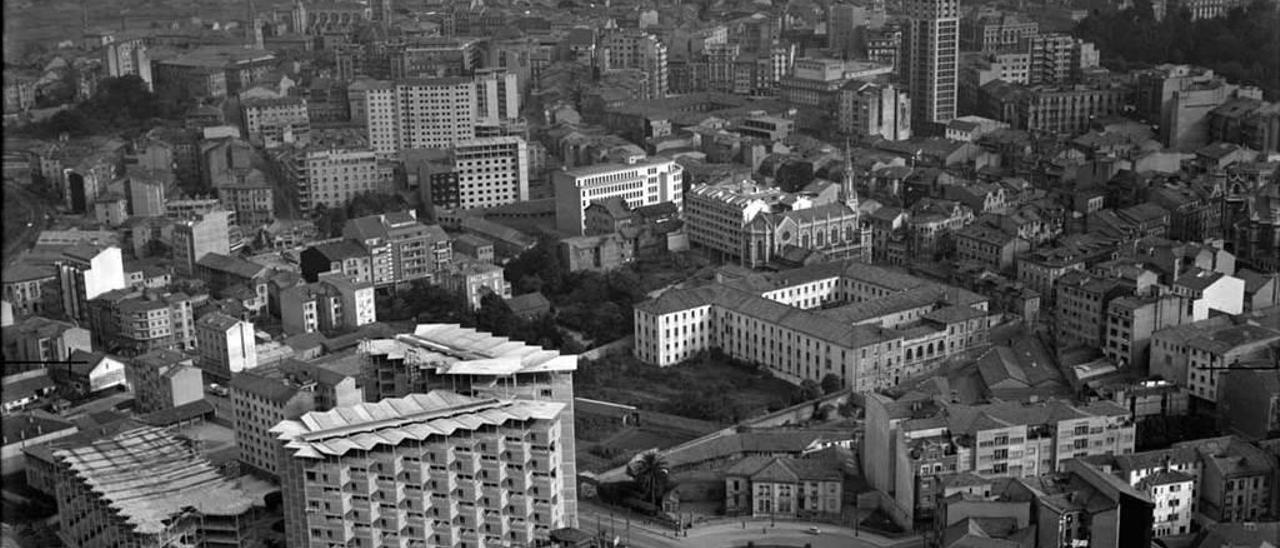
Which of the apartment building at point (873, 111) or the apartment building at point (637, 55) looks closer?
the apartment building at point (873, 111)

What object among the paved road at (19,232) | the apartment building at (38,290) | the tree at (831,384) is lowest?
the tree at (831,384)

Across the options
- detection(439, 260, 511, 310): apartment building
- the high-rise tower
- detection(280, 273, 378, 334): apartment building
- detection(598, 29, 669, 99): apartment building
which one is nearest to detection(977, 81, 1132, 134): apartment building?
the high-rise tower

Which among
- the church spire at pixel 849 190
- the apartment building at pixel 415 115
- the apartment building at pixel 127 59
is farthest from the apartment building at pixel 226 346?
the apartment building at pixel 415 115

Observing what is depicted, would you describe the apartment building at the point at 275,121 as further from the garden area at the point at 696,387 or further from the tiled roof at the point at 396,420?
the tiled roof at the point at 396,420

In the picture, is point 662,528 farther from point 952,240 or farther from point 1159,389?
point 952,240

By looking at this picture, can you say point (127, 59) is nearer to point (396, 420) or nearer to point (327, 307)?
point (327, 307)

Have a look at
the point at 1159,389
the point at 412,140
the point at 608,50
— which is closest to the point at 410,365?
the point at 1159,389

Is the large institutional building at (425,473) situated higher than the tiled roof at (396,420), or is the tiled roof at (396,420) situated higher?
the tiled roof at (396,420)

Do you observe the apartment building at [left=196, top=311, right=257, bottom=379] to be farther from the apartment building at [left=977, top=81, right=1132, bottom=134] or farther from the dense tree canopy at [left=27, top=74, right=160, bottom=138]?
the apartment building at [left=977, top=81, right=1132, bottom=134]
